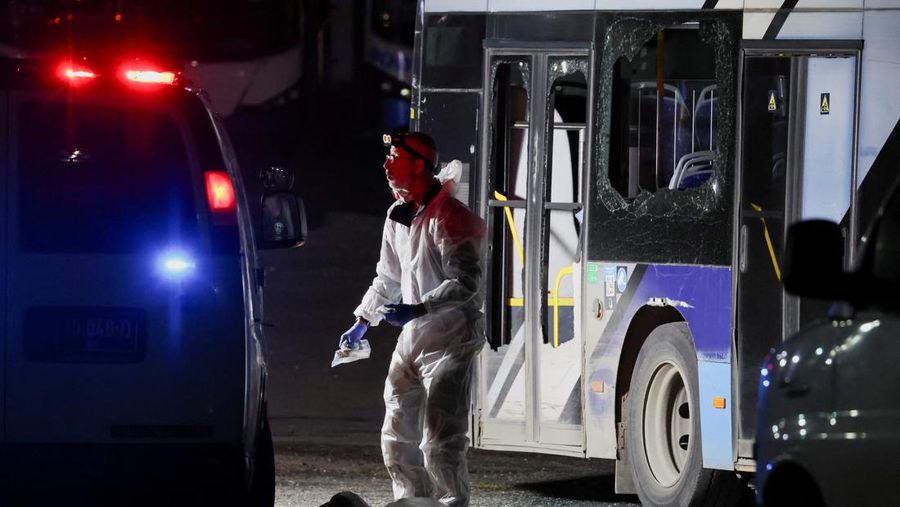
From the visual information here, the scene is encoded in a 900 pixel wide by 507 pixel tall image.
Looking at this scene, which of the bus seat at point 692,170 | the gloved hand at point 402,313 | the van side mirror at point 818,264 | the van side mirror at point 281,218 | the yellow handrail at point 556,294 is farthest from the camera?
the yellow handrail at point 556,294

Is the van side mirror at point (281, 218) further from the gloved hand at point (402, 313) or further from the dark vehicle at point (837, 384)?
the dark vehicle at point (837, 384)

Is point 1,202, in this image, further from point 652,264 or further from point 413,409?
point 652,264

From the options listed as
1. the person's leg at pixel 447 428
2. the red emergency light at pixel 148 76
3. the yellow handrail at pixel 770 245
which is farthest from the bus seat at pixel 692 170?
the red emergency light at pixel 148 76

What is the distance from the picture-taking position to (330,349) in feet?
56.6

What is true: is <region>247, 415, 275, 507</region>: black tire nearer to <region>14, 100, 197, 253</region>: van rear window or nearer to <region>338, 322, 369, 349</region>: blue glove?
<region>338, 322, 369, 349</region>: blue glove

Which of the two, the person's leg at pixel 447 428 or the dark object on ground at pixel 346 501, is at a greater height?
the person's leg at pixel 447 428

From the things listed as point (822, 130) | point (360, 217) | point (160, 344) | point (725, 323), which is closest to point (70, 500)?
point (160, 344)

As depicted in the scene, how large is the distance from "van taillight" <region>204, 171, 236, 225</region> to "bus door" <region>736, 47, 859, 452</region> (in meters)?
2.84

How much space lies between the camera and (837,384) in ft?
16.9

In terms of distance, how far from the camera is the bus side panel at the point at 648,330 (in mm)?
8867

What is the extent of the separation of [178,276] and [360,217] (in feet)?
57.3

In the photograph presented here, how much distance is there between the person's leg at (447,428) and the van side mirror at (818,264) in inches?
143

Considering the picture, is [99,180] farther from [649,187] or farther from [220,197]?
[649,187]

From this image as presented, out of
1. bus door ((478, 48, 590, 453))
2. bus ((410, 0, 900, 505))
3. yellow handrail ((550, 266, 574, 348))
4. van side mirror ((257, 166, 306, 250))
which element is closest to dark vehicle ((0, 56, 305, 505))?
van side mirror ((257, 166, 306, 250))
